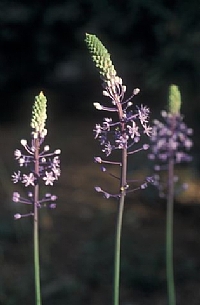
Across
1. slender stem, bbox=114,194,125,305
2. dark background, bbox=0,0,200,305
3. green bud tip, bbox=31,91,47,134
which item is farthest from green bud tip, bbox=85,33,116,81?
dark background, bbox=0,0,200,305

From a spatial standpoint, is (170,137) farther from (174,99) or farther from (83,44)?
(83,44)

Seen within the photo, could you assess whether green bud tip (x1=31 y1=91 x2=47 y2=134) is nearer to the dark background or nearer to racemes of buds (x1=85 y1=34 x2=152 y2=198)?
racemes of buds (x1=85 y1=34 x2=152 y2=198)

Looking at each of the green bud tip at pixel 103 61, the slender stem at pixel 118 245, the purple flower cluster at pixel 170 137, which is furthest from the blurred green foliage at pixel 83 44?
the slender stem at pixel 118 245

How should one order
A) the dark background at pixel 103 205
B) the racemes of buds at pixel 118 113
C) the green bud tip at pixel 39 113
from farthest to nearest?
the dark background at pixel 103 205
the green bud tip at pixel 39 113
the racemes of buds at pixel 118 113

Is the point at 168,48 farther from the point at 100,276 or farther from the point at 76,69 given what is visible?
the point at 76,69

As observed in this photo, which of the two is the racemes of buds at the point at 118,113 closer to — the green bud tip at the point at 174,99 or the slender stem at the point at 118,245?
the slender stem at the point at 118,245

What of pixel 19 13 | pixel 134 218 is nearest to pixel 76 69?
pixel 19 13

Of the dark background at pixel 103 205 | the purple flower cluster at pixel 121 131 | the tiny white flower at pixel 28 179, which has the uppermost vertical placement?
the dark background at pixel 103 205
